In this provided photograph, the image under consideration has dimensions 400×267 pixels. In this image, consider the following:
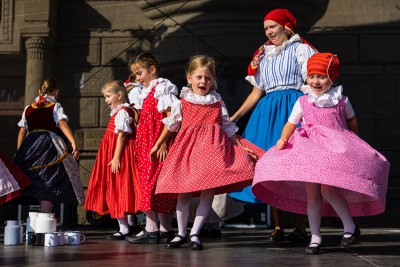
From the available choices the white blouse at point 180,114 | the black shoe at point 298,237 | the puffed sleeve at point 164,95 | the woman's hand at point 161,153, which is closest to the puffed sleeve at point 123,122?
the puffed sleeve at point 164,95

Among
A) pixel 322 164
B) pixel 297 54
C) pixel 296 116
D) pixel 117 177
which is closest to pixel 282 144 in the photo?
pixel 296 116

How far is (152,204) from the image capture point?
4.87 m

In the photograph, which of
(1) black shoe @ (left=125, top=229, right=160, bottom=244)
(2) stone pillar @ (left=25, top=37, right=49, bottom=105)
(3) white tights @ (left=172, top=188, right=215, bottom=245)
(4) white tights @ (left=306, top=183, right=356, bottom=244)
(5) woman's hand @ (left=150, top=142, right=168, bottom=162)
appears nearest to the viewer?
(4) white tights @ (left=306, top=183, right=356, bottom=244)

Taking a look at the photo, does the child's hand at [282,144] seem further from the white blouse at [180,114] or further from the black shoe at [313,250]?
the black shoe at [313,250]

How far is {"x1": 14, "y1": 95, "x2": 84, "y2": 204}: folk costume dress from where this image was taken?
18.8ft

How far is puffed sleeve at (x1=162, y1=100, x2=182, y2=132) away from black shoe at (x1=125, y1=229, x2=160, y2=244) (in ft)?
2.70

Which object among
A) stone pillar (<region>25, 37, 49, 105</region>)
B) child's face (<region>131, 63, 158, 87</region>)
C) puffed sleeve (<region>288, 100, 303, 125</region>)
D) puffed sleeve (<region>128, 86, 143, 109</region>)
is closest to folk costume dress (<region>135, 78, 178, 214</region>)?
child's face (<region>131, 63, 158, 87</region>)

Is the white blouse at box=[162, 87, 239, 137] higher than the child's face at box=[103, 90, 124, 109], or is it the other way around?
the child's face at box=[103, 90, 124, 109]

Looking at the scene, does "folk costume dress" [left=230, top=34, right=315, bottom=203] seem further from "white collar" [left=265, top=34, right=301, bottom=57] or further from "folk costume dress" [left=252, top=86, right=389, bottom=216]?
"folk costume dress" [left=252, top=86, right=389, bottom=216]

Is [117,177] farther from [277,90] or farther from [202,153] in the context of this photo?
[277,90]

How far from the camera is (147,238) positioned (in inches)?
196

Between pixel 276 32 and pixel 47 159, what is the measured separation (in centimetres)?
216

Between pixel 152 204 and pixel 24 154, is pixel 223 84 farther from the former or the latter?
pixel 152 204

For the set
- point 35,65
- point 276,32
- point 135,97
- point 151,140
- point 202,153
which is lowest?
point 202,153
